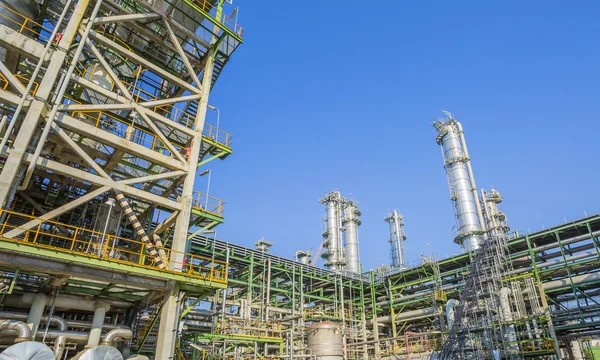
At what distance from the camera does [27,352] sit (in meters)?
9.83

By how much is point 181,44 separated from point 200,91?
3051 millimetres

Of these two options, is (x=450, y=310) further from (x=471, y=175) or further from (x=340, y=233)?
(x=340, y=233)

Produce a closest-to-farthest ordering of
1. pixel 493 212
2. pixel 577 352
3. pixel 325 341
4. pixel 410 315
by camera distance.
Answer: pixel 325 341 → pixel 577 352 → pixel 410 315 → pixel 493 212

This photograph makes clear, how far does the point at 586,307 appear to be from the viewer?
21891 mm

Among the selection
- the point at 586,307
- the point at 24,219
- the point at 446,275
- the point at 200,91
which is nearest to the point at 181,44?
the point at 200,91

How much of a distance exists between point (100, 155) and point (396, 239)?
3659cm

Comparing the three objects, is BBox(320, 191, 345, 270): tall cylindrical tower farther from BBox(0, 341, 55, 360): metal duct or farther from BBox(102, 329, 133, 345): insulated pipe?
BBox(0, 341, 55, 360): metal duct

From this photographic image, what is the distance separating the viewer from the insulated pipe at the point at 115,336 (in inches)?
503

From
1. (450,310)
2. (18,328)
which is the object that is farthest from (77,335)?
(450,310)

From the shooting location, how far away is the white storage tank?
71.8 feet

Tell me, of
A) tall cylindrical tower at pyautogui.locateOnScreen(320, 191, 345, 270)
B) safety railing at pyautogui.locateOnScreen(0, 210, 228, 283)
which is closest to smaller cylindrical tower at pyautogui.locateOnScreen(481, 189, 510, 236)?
tall cylindrical tower at pyautogui.locateOnScreen(320, 191, 345, 270)

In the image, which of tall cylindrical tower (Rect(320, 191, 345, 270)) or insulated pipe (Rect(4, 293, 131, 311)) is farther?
tall cylindrical tower (Rect(320, 191, 345, 270))

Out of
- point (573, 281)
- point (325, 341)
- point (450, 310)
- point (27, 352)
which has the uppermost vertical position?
point (573, 281)

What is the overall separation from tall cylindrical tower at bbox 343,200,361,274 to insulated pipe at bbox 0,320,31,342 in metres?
31.8
